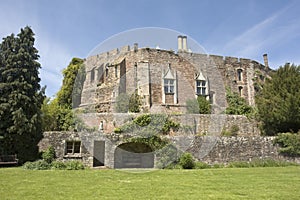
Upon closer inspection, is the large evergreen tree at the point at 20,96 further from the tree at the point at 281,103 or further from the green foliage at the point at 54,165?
the tree at the point at 281,103

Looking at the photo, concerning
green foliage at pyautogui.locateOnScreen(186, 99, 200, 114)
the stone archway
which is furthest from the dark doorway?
green foliage at pyautogui.locateOnScreen(186, 99, 200, 114)

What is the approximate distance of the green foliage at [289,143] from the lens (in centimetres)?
1430

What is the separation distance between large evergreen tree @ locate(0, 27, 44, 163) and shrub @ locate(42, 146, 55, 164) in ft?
2.94

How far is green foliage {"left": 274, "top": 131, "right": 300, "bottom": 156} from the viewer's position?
46.9 ft

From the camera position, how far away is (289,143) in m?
14.5

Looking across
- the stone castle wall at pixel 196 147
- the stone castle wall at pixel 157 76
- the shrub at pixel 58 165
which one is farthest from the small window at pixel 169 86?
the shrub at pixel 58 165

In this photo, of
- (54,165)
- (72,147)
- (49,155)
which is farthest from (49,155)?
(72,147)

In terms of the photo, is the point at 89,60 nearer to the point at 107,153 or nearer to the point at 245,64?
the point at 107,153

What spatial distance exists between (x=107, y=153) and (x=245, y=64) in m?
19.1

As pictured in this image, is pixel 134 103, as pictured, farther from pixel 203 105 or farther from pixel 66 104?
pixel 66 104

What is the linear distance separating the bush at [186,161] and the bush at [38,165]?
6.34m

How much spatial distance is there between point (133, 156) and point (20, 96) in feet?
24.0

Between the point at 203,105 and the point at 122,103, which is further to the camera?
the point at 203,105

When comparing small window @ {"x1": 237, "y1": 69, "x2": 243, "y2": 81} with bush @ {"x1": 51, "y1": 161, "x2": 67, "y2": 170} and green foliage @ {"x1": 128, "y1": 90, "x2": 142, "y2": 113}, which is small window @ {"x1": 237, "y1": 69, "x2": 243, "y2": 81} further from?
bush @ {"x1": 51, "y1": 161, "x2": 67, "y2": 170}
